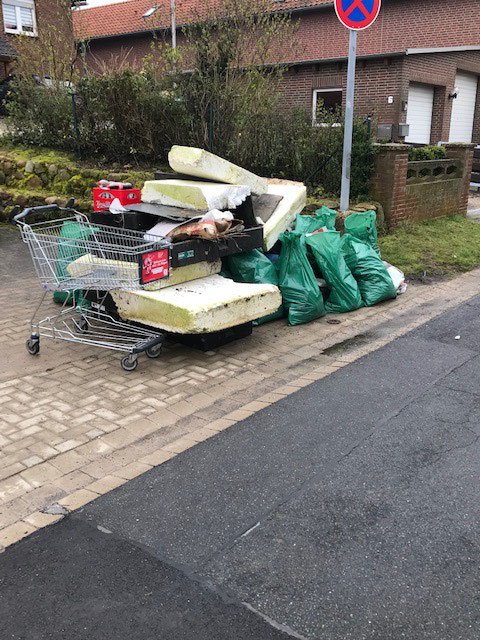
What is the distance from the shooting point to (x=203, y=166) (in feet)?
19.8

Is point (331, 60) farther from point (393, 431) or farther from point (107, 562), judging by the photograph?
point (107, 562)

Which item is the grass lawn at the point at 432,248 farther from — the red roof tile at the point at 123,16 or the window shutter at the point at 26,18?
the window shutter at the point at 26,18

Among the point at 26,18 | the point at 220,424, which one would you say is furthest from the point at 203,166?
the point at 26,18

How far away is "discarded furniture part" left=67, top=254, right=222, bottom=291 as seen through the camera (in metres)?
5.09

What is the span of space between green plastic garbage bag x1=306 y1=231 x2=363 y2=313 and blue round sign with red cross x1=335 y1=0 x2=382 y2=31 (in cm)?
300

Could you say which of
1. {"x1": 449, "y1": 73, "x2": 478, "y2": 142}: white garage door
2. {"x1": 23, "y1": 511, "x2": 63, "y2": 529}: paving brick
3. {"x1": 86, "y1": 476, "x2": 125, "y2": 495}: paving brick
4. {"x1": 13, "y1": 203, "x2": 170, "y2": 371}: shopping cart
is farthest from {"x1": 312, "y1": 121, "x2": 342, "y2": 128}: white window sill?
{"x1": 449, "y1": 73, "x2": 478, "y2": 142}: white garage door

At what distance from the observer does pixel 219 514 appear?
323 centimetres

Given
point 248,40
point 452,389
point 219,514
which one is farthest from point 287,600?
point 248,40

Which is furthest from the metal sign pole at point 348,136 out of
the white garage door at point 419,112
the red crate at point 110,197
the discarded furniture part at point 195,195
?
the white garage door at point 419,112

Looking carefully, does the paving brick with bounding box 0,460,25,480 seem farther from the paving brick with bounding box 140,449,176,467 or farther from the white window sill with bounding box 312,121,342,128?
the white window sill with bounding box 312,121,342,128

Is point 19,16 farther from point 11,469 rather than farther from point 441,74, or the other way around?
point 11,469

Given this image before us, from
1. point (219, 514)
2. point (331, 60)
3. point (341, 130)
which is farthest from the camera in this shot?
point (331, 60)

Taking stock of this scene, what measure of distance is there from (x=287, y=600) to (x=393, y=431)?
5.84ft

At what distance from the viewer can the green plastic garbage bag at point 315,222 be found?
276 inches
